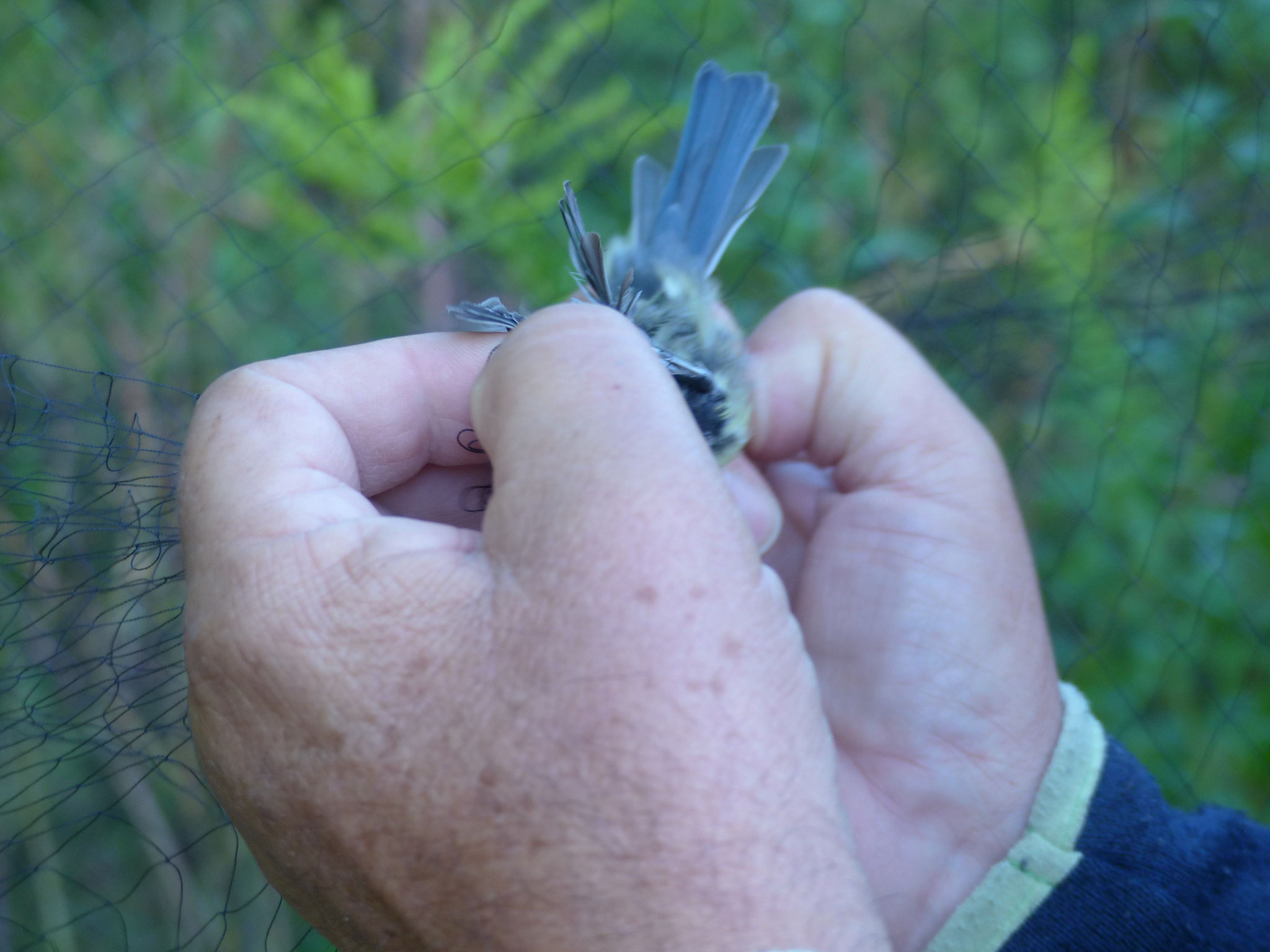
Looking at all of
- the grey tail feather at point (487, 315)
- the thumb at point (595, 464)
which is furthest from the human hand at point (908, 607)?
the thumb at point (595, 464)

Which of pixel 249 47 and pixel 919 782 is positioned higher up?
pixel 249 47

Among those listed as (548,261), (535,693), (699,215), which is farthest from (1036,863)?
(548,261)

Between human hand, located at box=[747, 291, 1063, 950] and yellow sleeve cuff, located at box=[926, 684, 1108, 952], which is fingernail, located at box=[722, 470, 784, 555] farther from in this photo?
yellow sleeve cuff, located at box=[926, 684, 1108, 952]

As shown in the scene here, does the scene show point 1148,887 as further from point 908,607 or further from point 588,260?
point 588,260

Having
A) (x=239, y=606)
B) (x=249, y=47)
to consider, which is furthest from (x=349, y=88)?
(x=239, y=606)

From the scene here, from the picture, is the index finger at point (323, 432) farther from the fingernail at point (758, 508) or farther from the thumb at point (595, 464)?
the fingernail at point (758, 508)

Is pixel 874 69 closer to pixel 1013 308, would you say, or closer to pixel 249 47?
pixel 1013 308
